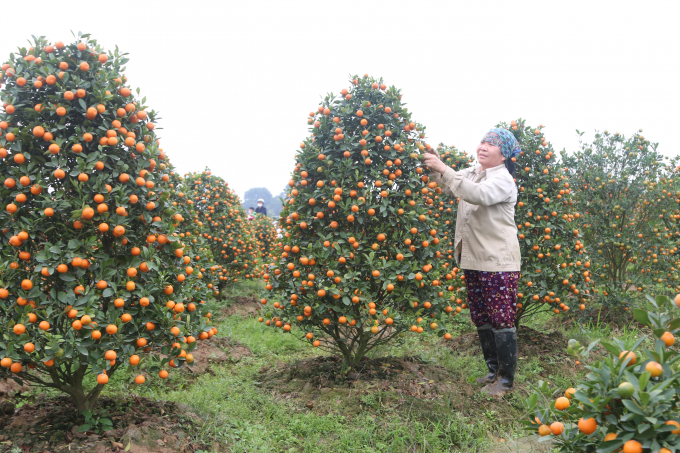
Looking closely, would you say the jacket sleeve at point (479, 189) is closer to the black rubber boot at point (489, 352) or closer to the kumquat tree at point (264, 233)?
the black rubber boot at point (489, 352)

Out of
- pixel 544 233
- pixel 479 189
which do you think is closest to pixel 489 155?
pixel 479 189

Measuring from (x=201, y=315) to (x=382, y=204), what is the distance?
1756mm

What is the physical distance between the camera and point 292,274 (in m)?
3.91

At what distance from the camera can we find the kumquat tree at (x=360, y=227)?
358 centimetres

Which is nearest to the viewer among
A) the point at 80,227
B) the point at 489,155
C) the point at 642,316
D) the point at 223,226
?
the point at 642,316

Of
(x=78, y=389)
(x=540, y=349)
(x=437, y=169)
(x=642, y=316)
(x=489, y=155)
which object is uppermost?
(x=489, y=155)

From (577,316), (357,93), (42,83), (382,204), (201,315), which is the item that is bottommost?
(577,316)

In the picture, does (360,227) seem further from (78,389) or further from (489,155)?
(78,389)

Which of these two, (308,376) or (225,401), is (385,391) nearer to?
(308,376)

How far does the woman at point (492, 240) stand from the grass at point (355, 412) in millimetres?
469

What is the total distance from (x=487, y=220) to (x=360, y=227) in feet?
3.82

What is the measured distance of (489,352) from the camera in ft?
13.6

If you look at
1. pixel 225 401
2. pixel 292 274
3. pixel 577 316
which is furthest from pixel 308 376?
pixel 577 316

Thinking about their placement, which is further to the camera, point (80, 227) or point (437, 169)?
point (437, 169)
